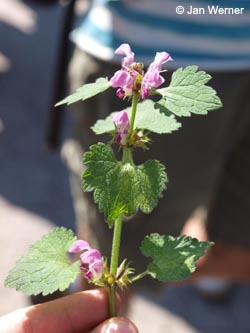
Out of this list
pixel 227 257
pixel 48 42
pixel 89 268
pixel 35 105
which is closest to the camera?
pixel 89 268

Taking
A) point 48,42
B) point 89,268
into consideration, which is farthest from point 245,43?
point 48,42

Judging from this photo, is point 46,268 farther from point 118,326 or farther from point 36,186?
point 36,186

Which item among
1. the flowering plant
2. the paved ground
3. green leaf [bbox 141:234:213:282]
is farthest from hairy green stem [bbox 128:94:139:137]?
the paved ground

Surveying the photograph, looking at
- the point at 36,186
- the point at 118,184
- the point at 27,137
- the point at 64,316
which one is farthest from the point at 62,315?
the point at 27,137

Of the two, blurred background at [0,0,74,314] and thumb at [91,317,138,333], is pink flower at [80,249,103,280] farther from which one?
blurred background at [0,0,74,314]

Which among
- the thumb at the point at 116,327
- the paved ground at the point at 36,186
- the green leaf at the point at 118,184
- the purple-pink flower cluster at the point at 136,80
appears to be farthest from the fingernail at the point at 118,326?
the paved ground at the point at 36,186

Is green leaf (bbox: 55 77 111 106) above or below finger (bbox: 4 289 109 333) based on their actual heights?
above

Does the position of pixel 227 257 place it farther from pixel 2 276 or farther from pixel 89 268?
pixel 89 268
